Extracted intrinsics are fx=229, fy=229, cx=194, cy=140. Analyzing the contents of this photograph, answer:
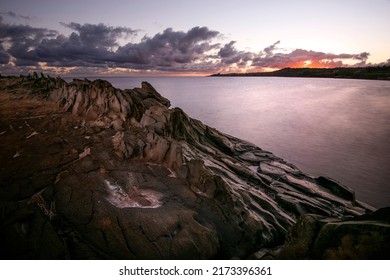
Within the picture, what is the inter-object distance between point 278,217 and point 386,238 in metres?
4.32

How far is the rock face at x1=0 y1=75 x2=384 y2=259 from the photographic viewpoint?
602 centimetres

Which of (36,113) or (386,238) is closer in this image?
(386,238)

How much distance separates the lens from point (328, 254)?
4.93 metres

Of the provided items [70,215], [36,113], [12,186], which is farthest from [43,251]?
[36,113]

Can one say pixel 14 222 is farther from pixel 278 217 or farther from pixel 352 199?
pixel 352 199

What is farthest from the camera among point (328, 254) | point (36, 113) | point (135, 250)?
point (36, 113)

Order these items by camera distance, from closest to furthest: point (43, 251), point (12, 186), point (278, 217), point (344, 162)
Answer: point (43, 251)
point (12, 186)
point (278, 217)
point (344, 162)

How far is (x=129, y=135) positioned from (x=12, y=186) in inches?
184

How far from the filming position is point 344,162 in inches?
664

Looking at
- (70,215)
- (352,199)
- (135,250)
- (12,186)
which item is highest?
(12,186)

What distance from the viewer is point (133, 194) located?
7.55 metres

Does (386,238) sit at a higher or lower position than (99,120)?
lower

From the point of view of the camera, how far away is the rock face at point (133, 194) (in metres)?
6.02
